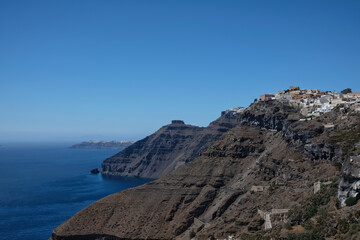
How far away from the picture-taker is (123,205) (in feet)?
281

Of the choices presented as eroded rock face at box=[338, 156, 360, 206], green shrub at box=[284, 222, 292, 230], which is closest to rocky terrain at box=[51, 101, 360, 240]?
green shrub at box=[284, 222, 292, 230]

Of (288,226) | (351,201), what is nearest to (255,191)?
(288,226)

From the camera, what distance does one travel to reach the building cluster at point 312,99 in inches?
3553

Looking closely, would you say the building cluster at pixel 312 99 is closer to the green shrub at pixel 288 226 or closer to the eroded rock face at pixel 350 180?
the eroded rock face at pixel 350 180

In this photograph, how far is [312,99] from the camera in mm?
102000

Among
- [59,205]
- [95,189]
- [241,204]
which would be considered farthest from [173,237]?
[95,189]

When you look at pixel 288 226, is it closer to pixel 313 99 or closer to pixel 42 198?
pixel 313 99

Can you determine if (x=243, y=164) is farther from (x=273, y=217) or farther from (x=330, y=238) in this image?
(x=330, y=238)

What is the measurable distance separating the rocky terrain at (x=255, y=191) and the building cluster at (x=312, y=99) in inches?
124

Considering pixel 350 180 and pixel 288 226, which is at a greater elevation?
pixel 350 180

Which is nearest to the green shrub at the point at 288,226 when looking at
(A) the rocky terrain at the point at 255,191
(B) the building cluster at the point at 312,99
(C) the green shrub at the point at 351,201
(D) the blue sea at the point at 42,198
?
(A) the rocky terrain at the point at 255,191

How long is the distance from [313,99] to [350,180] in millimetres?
59301

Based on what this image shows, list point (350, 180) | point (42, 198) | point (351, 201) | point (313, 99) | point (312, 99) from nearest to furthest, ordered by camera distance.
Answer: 1. point (351, 201)
2. point (350, 180)
3. point (313, 99)
4. point (312, 99)
5. point (42, 198)

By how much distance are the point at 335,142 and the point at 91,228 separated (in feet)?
156
